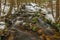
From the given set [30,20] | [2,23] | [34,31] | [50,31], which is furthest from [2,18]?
[50,31]

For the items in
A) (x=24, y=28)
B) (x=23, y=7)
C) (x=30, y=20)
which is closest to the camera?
(x=24, y=28)

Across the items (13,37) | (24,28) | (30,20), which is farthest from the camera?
(30,20)

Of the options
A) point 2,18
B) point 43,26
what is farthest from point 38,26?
point 2,18

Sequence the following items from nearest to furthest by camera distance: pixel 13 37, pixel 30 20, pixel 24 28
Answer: pixel 13 37 < pixel 24 28 < pixel 30 20

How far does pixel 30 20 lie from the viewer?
6.59 metres

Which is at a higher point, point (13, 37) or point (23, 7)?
point (23, 7)

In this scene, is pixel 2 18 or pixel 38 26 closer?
pixel 38 26

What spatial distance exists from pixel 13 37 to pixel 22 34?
0.35m

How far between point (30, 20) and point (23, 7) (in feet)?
6.62

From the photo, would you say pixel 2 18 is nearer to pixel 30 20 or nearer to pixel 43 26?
pixel 30 20

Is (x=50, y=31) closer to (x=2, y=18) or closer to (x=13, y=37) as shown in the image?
(x=13, y=37)

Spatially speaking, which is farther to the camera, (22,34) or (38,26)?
(38,26)

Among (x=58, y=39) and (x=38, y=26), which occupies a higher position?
(x=38, y=26)

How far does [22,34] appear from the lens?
5730mm
